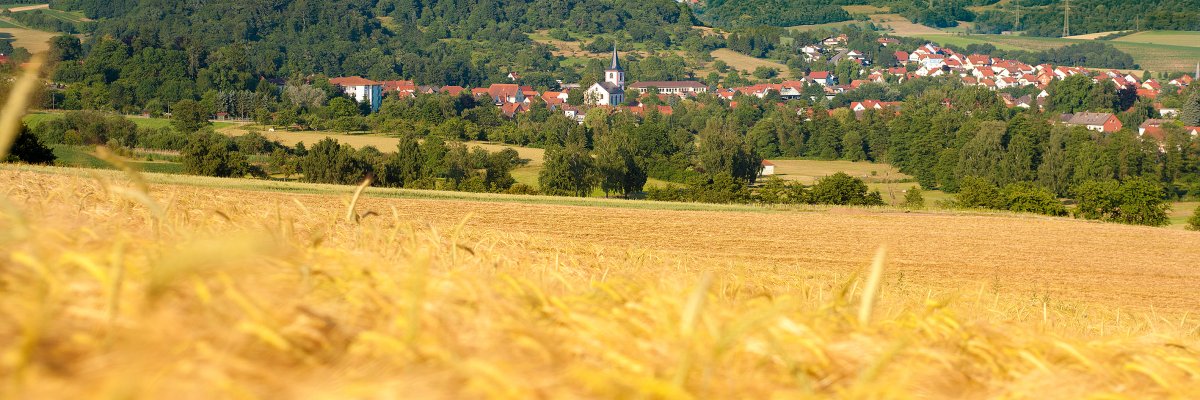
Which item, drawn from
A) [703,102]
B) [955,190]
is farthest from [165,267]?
[703,102]

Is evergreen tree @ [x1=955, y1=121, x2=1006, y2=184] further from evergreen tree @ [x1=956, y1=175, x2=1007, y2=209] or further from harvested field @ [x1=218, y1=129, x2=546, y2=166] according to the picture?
harvested field @ [x1=218, y1=129, x2=546, y2=166]

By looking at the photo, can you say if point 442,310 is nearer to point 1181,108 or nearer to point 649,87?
point 1181,108

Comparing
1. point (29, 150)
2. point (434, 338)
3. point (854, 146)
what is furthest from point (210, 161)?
point (854, 146)

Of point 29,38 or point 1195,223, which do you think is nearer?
point 1195,223

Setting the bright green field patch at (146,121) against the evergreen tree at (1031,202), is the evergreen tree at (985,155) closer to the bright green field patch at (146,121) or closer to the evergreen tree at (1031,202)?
the evergreen tree at (1031,202)

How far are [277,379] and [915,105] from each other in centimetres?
12133

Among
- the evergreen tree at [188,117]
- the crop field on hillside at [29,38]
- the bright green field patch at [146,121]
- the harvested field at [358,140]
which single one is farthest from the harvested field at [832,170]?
the crop field on hillside at [29,38]

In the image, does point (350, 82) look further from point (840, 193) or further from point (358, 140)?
point (840, 193)

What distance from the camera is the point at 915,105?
385 feet

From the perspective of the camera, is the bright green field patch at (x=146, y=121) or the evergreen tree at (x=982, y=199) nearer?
the evergreen tree at (x=982, y=199)

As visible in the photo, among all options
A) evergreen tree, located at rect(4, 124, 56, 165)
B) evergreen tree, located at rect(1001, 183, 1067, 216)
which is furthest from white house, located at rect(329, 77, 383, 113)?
evergreen tree, located at rect(4, 124, 56, 165)

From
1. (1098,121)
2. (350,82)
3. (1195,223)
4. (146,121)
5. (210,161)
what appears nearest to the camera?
(210,161)

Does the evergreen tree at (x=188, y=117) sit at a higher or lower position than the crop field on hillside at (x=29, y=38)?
lower

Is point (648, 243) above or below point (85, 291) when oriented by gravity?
below
